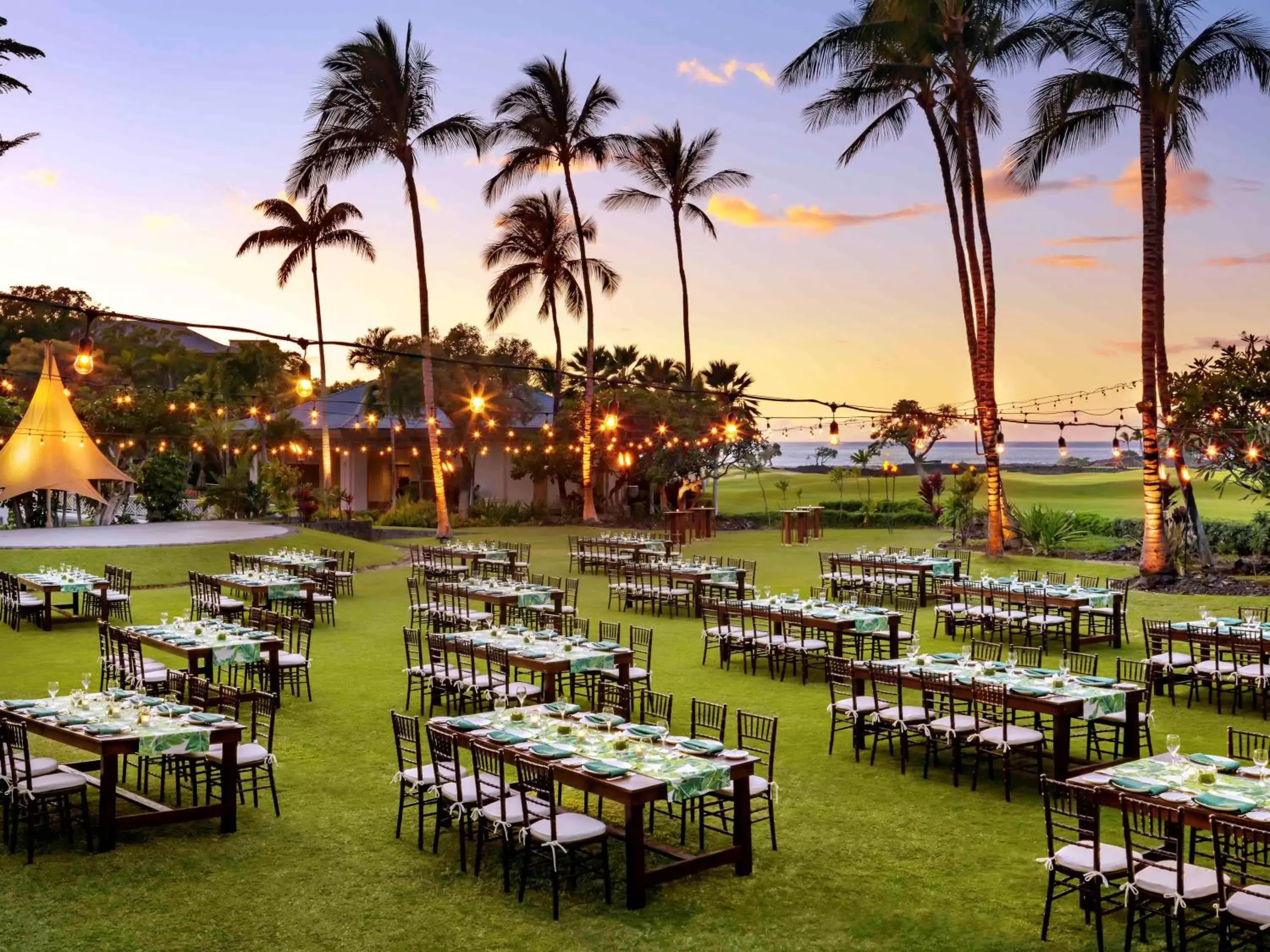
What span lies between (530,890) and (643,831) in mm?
900

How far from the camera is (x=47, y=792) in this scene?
30.6 ft

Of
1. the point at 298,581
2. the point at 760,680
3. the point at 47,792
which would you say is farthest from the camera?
the point at 298,581

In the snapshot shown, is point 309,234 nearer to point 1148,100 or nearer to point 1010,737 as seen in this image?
point 1148,100

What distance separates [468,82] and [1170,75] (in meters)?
19.3

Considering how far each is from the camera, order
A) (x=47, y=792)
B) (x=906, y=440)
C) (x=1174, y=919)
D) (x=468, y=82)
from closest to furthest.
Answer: (x=1174, y=919)
(x=47, y=792)
(x=468, y=82)
(x=906, y=440)

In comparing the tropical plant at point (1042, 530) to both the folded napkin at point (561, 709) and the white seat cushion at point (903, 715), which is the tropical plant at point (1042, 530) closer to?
the white seat cushion at point (903, 715)

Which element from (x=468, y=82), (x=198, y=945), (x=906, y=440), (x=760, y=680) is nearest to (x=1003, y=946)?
(x=198, y=945)

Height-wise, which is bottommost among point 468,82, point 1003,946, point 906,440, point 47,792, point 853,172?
point 1003,946

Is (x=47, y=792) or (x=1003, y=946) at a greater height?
(x=47, y=792)

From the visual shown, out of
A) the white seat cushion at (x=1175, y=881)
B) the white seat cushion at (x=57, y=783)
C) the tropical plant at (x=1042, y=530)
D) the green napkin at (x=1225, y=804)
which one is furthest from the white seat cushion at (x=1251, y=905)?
the tropical plant at (x=1042, y=530)

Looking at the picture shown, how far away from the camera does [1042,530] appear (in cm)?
3266

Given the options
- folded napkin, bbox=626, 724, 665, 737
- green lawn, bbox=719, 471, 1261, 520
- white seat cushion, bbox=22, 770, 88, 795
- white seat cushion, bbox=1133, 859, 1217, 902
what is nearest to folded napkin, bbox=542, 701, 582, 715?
folded napkin, bbox=626, 724, 665, 737

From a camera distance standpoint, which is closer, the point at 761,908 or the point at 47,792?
the point at 761,908

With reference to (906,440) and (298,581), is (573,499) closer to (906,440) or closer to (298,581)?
(906,440)
